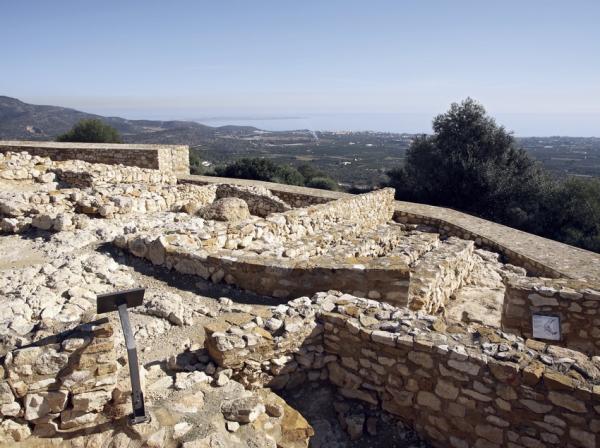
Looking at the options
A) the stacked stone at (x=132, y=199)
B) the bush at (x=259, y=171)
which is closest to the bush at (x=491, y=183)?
the bush at (x=259, y=171)

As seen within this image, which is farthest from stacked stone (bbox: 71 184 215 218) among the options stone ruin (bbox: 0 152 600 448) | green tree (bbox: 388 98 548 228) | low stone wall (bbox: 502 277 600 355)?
green tree (bbox: 388 98 548 228)

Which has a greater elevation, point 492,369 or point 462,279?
point 492,369

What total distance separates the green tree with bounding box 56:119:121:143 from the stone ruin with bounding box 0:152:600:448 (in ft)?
65.6

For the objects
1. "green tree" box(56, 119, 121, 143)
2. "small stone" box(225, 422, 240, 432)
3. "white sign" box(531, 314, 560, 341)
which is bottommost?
"white sign" box(531, 314, 560, 341)

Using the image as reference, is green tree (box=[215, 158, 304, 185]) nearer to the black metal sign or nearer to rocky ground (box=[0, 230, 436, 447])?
rocky ground (box=[0, 230, 436, 447])

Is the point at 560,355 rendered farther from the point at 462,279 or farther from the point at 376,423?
the point at 462,279

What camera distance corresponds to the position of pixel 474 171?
51.4ft

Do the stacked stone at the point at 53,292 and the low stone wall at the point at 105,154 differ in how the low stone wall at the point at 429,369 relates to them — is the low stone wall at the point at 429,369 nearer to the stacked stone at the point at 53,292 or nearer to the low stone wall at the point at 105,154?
the stacked stone at the point at 53,292

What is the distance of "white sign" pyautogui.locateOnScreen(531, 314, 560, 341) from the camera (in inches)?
228

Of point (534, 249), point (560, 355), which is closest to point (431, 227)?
point (534, 249)

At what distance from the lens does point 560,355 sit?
12.2 feet

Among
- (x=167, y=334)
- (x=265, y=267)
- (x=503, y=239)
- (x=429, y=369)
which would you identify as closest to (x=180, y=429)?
(x=167, y=334)

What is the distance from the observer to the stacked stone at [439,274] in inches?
249

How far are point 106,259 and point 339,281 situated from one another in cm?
337
